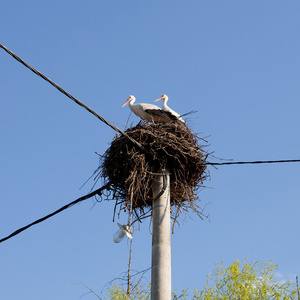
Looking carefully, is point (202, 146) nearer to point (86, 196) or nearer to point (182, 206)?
point (182, 206)

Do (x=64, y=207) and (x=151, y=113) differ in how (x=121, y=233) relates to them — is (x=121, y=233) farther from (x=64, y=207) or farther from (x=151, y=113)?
(x=151, y=113)

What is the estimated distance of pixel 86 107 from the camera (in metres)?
6.35

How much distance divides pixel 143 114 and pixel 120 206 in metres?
2.30

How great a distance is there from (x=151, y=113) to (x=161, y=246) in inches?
124

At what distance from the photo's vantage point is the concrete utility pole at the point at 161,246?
20.7 ft

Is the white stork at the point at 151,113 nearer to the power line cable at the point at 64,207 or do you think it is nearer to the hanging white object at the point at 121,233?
the power line cable at the point at 64,207

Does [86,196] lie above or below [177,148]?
below


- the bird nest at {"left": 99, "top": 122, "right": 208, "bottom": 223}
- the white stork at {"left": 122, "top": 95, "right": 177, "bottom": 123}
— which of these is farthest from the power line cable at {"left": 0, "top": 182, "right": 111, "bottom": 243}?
the white stork at {"left": 122, "top": 95, "right": 177, "bottom": 123}

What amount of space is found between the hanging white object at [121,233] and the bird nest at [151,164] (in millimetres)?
243

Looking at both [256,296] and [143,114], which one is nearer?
[143,114]

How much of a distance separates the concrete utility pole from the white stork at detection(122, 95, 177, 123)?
1948 mm

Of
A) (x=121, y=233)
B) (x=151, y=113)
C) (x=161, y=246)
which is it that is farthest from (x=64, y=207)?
(x=151, y=113)

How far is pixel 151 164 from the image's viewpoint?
24.9 ft

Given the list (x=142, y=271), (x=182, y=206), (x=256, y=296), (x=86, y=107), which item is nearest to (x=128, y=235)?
(x=142, y=271)
